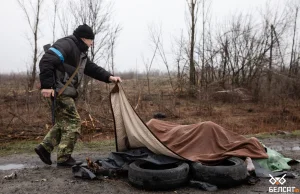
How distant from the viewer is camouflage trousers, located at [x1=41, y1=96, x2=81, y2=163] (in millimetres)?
4845

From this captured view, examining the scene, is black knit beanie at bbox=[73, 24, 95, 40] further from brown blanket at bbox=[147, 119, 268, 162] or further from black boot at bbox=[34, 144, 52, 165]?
brown blanket at bbox=[147, 119, 268, 162]

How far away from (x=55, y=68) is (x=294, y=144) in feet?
18.6

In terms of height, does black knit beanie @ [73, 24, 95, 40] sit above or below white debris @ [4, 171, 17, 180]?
above

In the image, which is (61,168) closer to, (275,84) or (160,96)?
(160,96)

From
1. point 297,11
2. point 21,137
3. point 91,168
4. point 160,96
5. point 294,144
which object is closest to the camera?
point 91,168

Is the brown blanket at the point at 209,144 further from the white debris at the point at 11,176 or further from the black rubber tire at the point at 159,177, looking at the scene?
the white debris at the point at 11,176

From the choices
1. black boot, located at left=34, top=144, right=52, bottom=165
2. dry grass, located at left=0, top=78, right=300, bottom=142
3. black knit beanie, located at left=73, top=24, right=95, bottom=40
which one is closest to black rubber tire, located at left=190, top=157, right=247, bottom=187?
black boot, located at left=34, top=144, right=52, bottom=165

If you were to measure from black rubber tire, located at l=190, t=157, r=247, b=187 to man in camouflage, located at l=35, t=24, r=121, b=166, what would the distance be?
2031 mm

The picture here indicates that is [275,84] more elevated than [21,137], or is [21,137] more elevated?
[275,84]

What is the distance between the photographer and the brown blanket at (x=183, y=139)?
14.7 feet

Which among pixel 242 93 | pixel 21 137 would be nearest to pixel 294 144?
pixel 21 137

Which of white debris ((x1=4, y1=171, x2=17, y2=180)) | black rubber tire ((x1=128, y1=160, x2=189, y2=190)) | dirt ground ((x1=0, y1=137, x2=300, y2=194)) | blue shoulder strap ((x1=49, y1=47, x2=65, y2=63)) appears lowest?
dirt ground ((x1=0, y1=137, x2=300, y2=194))

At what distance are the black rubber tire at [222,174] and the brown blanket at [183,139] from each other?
10.4 inches

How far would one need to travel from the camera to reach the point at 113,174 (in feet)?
14.6
